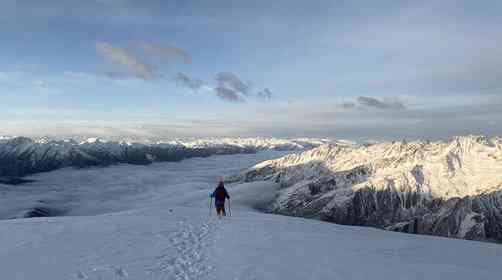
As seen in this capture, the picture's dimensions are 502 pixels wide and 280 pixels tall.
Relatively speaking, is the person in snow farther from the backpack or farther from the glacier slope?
the glacier slope

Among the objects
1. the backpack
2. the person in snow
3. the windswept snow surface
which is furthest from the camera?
the backpack

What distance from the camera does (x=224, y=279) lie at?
1688 centimetres

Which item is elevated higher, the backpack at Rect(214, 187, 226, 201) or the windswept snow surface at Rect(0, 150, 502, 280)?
the backpack at Rect(214, 187, 226, 201)

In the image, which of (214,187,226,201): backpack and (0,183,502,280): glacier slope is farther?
(214,187,226,201): backpack

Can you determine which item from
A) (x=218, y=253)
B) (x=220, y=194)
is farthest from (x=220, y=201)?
(x=218, y=253)

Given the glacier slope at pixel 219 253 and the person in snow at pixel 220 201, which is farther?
the person in snow at pixel 220 201

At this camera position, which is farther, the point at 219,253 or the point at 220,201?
the point at 220,201

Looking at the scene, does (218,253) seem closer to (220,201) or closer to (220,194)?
(220,201)

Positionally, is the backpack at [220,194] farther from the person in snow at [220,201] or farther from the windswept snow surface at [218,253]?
the windswept snow surface at [218,253]

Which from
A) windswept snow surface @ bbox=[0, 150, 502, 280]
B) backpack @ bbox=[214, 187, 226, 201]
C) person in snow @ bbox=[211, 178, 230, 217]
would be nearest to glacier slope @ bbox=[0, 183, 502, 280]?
windswept snow surface @ bbox=[0, 150, 502, 280]

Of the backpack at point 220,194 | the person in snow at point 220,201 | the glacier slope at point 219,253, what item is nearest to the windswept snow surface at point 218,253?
the glacier slope at point 219,253

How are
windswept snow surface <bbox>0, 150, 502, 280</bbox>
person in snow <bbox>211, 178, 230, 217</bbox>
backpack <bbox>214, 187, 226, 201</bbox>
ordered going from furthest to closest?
backpack <bbox>214, 187, 226, 201</bbox> → person in snow <bbox>211, 178, 230, 217</bbox> → windswept snow surface <bbox>0, 150, 502, 280</bbox>

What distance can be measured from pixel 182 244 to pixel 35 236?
926 cm

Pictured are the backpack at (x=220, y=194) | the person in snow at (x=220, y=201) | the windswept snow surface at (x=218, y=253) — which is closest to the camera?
the windswept snow surface at (x=218, y=253)
